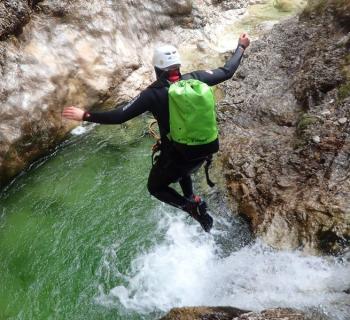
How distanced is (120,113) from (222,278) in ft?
8.27

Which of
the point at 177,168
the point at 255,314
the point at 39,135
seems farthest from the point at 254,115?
the point at 255,314

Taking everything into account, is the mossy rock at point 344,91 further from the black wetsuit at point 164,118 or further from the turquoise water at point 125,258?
the black wetsuit at point 164,118

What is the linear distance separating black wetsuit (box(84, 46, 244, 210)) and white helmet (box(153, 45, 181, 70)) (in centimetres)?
16

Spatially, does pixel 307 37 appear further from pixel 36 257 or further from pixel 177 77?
pixel 36 257

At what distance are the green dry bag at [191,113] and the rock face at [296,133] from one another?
184cm

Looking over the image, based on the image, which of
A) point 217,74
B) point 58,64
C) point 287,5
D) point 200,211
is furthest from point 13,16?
point 287,5

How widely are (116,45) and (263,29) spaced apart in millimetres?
4192

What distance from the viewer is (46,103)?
8.18 metres

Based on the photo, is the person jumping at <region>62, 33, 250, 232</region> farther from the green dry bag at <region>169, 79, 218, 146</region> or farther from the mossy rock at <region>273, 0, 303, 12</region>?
the mossy rock at <region>273, 0, 303, 12</region>

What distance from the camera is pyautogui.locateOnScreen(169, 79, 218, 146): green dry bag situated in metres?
4.22

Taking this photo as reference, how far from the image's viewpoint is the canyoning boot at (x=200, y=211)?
554 centimetres

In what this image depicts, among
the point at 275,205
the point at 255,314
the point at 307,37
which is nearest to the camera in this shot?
the point at 255,314

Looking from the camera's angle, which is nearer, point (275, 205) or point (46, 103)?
point (275, 205)

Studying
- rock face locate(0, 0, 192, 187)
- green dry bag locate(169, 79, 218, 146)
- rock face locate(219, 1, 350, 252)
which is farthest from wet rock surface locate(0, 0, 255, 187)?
green dry bag locate(169, 79, 218, 146)
